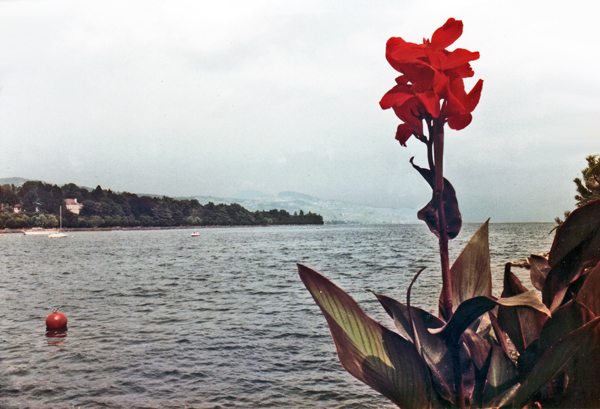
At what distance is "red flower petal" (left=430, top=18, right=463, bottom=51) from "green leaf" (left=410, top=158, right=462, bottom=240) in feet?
1.14

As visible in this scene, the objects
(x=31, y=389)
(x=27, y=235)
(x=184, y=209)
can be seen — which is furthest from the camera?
(x=184, y=209)

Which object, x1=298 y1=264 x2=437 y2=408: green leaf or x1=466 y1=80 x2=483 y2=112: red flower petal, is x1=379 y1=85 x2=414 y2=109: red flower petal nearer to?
x1=466 y1=80 x2=483 y2=112: red flower petal

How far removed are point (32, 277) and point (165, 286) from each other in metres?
15.7

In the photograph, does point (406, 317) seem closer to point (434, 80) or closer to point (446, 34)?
point (434, 80)

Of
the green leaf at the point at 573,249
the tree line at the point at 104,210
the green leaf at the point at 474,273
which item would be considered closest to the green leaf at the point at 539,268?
the green leaf at the point at 573,249

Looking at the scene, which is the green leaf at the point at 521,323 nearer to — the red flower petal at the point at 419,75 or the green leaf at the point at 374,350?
the green leaf at the point at 374,350

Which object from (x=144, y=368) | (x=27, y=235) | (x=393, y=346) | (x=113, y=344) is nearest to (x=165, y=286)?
(x=113, y=344)

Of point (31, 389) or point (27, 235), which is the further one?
point (27, 235)

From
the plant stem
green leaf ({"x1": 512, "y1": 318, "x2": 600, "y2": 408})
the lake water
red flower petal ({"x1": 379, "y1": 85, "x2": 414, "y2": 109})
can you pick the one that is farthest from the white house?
green leaf ({"x1": 512, "y1": 318, "x2": 600, "y2": 408})

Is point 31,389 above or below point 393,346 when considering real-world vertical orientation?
below

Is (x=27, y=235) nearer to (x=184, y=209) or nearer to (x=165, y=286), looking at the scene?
(x=184, y=209)

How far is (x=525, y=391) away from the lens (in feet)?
3.94

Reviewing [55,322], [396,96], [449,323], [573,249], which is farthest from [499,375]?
[55,322]

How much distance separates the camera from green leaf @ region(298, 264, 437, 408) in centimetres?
123
